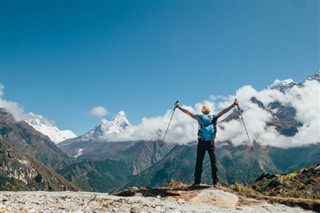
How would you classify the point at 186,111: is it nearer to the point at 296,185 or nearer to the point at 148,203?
the point at 148,203

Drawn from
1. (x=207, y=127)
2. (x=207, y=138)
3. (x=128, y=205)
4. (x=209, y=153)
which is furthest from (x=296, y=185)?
(x=128, y=205)

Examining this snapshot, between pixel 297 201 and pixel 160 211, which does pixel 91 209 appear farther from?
pixel 297 201

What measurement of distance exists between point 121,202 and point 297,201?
8.33m

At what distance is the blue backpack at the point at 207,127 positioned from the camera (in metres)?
20.7

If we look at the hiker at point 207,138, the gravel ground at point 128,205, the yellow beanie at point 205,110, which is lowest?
the gravel ground at point 128,205

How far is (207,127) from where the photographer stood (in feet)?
68.5

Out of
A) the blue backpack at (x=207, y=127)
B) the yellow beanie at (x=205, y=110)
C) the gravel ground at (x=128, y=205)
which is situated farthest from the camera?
the yellow beanie at (x=205, y=110)

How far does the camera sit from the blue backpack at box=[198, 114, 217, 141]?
20703 mm

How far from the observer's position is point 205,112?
2177cm

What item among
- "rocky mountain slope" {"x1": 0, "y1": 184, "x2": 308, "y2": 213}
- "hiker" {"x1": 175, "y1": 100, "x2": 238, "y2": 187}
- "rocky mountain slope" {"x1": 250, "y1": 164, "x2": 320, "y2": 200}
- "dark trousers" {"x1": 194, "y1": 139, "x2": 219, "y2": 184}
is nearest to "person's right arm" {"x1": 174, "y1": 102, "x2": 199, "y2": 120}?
"hiker" {"x1": 175, "y1": 100, "x2": 238, "y2": 187}

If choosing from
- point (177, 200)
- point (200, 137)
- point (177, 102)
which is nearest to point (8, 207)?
point (177, 200)

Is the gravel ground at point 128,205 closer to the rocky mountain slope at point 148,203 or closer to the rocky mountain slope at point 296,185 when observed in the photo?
the rocky mountain slope at point 148,203

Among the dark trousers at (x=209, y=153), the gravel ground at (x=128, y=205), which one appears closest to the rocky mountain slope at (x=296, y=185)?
the dark trousers at (x=209, y=153)

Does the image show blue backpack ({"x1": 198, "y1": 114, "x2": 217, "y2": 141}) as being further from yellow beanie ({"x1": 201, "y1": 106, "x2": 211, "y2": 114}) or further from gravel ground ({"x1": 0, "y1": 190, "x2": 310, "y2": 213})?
gravel ground ({"x1": 0, "y1": 190, "x2": 310, "y2": 213})
